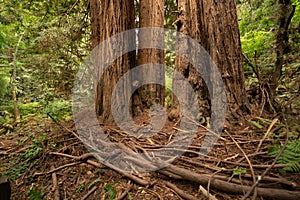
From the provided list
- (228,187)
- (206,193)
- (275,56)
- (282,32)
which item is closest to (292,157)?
(228,187)

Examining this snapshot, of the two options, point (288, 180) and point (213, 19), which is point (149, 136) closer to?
point (288, 180)

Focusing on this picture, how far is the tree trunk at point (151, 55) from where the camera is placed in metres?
2.93

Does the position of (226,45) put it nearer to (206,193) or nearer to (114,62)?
(114,62)

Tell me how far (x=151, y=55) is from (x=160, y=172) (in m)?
1.95

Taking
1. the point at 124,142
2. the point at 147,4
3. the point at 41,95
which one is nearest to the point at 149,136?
the point at 124,142

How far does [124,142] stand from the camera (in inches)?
82.7

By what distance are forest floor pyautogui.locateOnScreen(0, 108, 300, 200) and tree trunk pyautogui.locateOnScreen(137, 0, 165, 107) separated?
0.66 meters

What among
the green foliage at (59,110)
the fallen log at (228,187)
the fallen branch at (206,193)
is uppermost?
the green foliage at (59,110)

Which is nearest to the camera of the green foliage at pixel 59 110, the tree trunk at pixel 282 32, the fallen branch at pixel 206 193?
the fallen branch at pixel 206 193

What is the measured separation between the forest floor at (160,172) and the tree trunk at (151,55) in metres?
0.66

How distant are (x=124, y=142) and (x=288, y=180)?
145cm

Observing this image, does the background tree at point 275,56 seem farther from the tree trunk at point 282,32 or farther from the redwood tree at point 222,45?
the redwood tree at point 222,45

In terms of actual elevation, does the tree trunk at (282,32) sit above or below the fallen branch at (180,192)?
above

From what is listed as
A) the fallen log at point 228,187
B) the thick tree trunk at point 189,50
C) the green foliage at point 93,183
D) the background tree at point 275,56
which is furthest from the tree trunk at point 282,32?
the green foliage at point 93,183
